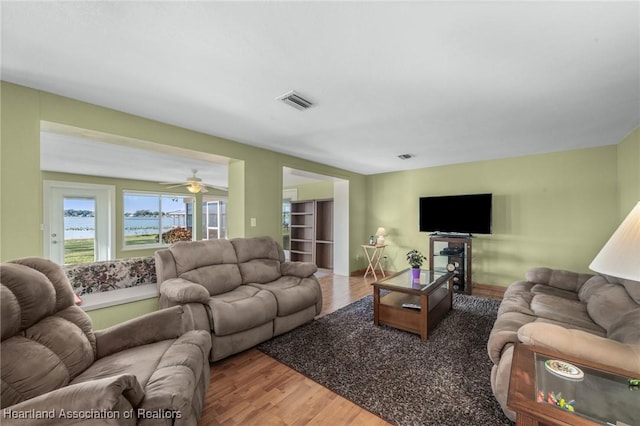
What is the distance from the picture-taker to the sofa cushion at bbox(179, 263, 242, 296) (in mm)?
2688

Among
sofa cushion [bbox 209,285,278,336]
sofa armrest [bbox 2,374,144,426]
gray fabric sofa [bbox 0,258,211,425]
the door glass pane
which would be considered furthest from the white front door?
sofa armrest [bbox 2,374,144,426]

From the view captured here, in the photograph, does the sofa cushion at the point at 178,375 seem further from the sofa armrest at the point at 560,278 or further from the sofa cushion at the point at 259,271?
the sofa armrest at the point at 560,278

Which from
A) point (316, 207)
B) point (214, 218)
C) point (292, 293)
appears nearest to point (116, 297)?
point (292, 293)

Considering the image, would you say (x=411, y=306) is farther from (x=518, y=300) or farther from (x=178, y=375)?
(x=178, y=375)

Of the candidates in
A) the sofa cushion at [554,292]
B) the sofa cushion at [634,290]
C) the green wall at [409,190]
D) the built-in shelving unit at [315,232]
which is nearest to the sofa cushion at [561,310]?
the sofa cushion at [554,292]

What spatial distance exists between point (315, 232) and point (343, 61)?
495 centimetres

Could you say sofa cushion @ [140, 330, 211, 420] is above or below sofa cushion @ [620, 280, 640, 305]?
below

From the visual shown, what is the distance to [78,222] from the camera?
19.5 ft

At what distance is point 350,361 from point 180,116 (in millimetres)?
2867

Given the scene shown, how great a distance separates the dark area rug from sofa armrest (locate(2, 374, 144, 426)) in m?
1.42

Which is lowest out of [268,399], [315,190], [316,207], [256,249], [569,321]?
[268,399]

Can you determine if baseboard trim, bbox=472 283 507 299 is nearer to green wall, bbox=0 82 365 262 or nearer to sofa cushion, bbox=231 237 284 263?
Answer: sofa cushion, bbox=231 237 284 263

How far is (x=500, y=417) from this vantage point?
5.35 ft

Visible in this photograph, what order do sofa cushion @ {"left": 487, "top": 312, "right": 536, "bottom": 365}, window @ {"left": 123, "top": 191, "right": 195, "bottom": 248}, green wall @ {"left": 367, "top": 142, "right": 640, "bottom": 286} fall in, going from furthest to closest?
window @ {"left": 123, "top": 191, "right": 195, "bottom": 248}
green wall @ {"left": 367, "top": 142, "right": 640, "bottom": 286}
sofa cushion @ {"left": 487, "top": 312, "right": 536, "bottom": 365}
